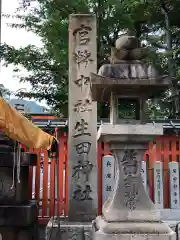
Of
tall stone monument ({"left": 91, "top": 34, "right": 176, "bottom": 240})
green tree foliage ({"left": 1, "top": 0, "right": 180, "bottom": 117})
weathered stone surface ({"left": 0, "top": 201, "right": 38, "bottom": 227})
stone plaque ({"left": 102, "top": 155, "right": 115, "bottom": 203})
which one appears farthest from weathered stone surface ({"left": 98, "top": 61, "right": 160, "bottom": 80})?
green tree foliage ({"left": 1, "top": 0, "right": 180, "bottom": 117})

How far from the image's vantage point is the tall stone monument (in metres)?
5.27

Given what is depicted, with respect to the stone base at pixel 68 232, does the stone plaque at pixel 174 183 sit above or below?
above

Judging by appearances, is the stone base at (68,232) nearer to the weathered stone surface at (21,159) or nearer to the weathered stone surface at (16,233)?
the weathered stone surface at (16,233)

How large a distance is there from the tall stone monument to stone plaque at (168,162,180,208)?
10.4 feet

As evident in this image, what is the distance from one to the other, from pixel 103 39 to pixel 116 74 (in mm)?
7998

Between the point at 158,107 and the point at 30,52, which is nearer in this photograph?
the point at 30,52

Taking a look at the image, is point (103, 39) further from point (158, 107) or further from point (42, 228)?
point (42, 228)

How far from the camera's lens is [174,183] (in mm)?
8492

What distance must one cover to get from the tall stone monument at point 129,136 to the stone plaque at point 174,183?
3169 millimetres

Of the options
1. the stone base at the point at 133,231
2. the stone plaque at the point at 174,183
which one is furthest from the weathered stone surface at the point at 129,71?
the stone plaque at the point at 174,183

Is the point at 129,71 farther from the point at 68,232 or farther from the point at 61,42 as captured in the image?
the point at 61,42

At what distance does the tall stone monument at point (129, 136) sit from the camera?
527 centimetres

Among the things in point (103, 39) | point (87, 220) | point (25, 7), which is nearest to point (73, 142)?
point (87, 220)

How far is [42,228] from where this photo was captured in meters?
8.23
